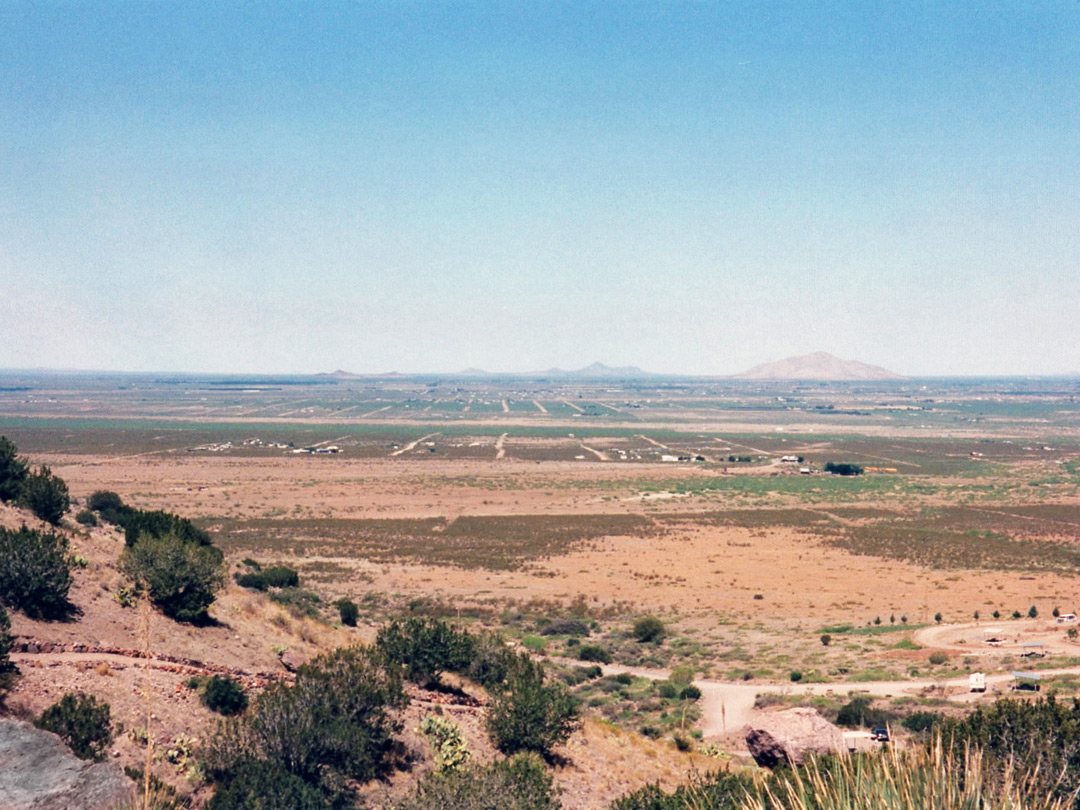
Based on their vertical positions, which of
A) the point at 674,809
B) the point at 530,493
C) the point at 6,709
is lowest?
the point at 530,493

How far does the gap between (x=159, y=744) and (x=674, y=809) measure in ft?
28.5

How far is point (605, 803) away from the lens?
49.9 ft

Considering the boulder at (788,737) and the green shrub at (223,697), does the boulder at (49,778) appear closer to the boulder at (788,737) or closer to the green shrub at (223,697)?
the green shrub at (223,697)

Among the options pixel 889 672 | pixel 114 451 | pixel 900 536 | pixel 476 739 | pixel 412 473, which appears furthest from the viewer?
pixel 114 451

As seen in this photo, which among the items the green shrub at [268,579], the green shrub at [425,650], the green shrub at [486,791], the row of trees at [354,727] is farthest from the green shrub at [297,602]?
the green shrub at [486,791]

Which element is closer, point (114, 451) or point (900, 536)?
point (900, 536)

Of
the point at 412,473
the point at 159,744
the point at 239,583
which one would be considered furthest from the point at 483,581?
the point at 412,473

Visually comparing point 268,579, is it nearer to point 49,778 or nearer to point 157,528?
point 157,528

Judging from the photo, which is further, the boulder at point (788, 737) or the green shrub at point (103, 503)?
the green shrub at point (103, 503)

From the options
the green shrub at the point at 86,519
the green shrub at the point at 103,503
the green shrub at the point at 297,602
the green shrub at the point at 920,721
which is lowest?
the green shrub at the point at 920,721

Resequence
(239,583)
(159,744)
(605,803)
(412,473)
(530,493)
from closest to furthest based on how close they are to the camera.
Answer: (159,744) → (605,803) → (239,583) → (530,493) → (412,473)

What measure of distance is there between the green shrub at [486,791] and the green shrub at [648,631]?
2090 centimetres

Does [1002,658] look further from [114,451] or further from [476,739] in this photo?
[114,451]

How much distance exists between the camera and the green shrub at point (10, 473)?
23.8 meters
